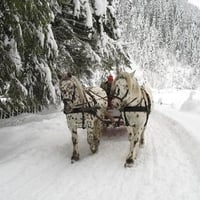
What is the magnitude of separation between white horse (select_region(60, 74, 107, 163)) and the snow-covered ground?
41 centimetres

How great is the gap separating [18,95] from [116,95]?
2.55 meters

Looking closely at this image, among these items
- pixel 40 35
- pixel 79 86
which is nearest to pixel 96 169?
pixel 79 86

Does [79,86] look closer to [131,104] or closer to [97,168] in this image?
[131,104]

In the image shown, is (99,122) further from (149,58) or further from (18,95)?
(149,58)

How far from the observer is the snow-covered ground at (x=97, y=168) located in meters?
6.85

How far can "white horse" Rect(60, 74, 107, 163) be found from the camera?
320 inches

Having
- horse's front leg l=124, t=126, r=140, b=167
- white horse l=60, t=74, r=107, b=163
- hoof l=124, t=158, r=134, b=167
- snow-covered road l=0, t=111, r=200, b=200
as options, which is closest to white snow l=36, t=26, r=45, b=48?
white horse l=60, t=74, r=107, b=163

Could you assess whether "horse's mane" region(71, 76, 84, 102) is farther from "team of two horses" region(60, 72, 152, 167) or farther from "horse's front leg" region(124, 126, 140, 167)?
"horse's front leg" region(124, 126, 140, 167)

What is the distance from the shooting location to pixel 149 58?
98.4m

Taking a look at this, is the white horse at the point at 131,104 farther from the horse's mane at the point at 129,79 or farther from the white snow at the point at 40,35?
the white snow at the point at 40,35

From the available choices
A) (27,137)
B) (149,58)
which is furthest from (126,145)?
(149,58)

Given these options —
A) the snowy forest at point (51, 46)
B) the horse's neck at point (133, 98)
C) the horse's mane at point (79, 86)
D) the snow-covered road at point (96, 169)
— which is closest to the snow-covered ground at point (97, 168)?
the snow-covered road at point (96, 169)

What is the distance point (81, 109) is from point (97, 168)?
1.22m

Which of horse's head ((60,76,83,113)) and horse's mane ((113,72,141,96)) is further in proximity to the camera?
horse's head ((60,76,83,113))
